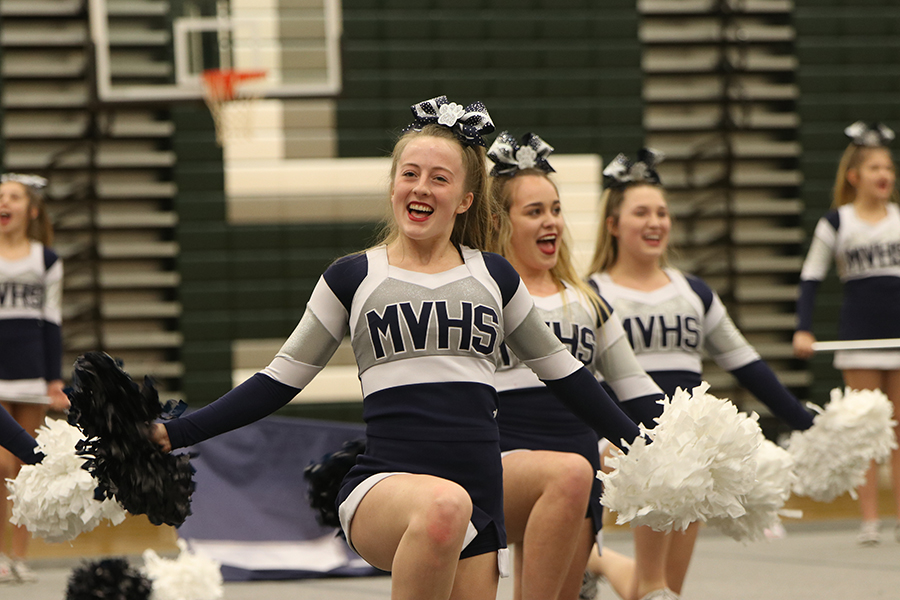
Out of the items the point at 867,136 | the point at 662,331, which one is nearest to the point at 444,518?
the point at 662,331

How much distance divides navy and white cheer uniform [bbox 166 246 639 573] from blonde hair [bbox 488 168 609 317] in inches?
33.4

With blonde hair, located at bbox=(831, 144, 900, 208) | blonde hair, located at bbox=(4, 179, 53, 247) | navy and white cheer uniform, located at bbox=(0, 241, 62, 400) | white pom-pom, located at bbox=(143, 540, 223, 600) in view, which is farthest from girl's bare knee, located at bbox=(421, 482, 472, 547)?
blonde hair, located at bbox=(831, 144, 900, 208)

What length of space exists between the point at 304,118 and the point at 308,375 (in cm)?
682

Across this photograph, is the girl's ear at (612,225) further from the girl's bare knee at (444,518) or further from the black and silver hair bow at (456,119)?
the girl's bare knee at (444,518)

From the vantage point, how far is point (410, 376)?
7.84 feet

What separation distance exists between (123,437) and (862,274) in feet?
14.0

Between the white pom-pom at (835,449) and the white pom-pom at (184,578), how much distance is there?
6.70ft

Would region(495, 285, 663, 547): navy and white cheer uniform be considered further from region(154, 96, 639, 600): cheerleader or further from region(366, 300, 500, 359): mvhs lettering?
region(366, 300, 500, 359): mvhs lettering

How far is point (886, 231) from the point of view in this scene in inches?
219

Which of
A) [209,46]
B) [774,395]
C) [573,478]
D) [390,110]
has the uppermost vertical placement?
[209,46]

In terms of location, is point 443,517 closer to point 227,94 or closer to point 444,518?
point 444,518

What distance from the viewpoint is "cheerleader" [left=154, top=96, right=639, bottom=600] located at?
227 cm

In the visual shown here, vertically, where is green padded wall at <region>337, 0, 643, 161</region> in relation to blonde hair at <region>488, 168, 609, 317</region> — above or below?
above

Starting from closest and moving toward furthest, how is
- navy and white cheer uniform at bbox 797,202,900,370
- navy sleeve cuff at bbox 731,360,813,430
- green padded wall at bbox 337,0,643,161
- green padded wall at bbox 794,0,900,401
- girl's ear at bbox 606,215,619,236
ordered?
1. navy sleeve cuff at bbox 731,360,813,430
2. girl's ear at bbox 606,215,619,236
3. navy and white cheer uniform at bbox 797,202,900,370
4. green padded wall at bbox 337,0,643,161
5. green padded wall at bbox 794,0,900,401
